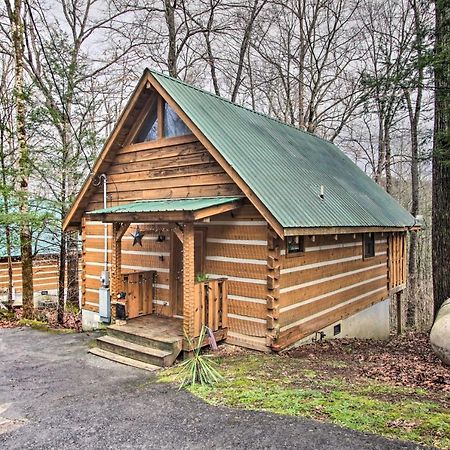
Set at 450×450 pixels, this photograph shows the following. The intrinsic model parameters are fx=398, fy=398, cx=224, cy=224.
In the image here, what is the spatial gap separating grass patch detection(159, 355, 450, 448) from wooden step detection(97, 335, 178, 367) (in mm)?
→ 270

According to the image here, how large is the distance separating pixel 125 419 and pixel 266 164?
546cm

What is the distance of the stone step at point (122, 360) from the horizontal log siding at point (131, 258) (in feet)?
5.51

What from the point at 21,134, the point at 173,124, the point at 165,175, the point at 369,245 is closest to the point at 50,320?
the point at 21,134

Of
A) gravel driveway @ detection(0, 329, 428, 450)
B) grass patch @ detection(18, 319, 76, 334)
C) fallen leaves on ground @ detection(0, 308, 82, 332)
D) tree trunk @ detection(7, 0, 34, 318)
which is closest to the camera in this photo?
gravel driveway @ detection(0, 329, 428, 450)

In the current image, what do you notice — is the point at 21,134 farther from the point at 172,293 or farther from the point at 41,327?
the point at 172,293

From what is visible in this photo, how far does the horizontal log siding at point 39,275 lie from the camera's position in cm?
1733

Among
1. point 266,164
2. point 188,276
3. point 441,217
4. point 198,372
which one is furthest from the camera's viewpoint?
point 441,217

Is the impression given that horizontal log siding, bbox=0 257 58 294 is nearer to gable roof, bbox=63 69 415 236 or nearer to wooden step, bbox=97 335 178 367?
gable roof, bbox=63 69 415 236

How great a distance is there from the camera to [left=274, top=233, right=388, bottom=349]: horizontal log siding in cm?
774

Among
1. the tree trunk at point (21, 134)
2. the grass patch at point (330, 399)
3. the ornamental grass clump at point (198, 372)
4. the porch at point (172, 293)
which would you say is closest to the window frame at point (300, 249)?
the porch at point (172, 293)

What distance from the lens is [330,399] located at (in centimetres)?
505

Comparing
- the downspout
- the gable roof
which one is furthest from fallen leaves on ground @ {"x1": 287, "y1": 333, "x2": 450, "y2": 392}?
the downspout

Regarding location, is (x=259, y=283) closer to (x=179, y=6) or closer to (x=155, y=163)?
(x=155, y=163)

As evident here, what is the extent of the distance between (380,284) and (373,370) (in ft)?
20.6
